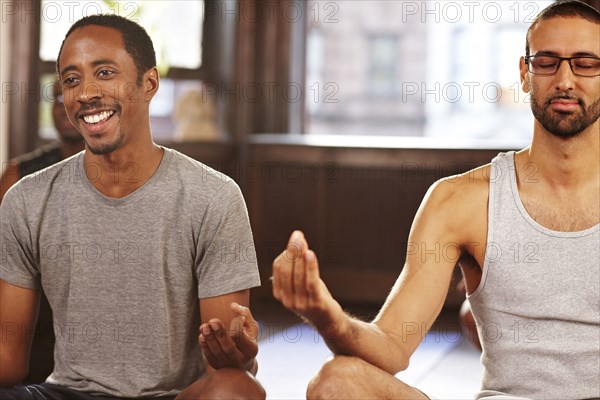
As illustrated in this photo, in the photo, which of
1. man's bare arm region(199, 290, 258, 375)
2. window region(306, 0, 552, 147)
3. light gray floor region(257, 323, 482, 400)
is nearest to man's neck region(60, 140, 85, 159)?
light gray floor region(257, 323, 482, 400)

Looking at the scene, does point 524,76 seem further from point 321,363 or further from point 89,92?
point 321,363

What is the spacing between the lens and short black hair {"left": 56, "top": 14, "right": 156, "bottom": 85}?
2.09 metres

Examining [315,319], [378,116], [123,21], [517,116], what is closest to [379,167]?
[378,116]

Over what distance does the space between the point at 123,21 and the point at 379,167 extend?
320cm

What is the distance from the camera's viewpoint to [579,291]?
6.37 feet

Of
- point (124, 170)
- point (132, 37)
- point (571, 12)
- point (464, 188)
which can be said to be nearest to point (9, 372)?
point (124, 170)

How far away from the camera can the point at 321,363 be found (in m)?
3.96

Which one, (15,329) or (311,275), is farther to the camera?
(15,329)

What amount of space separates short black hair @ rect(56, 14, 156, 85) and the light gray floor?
1.51 metres

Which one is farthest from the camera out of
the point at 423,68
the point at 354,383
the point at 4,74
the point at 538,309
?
the point at 423,68

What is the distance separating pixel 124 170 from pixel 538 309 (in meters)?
0.87

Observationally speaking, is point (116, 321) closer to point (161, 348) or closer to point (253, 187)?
point (161, 348)

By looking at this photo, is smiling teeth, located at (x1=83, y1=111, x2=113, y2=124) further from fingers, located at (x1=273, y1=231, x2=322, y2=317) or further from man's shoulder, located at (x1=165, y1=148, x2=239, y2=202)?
fingers, located at (x1=273, y1=231, x2=322, y2=317)

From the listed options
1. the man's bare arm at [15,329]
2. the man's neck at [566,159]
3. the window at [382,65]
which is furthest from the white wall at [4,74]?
the man's neck at [566,159]
